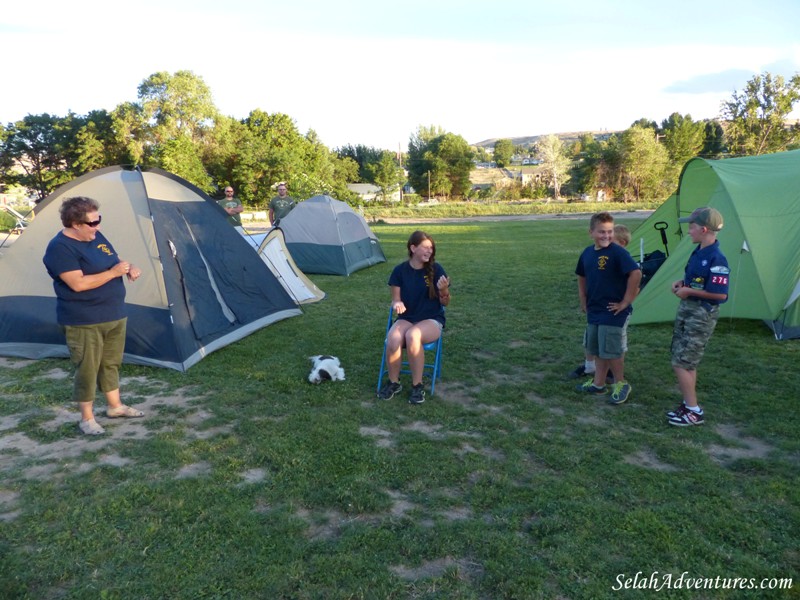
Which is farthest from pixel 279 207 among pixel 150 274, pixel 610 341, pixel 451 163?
pixel 451 163

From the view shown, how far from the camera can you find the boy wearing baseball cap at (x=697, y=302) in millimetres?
3965

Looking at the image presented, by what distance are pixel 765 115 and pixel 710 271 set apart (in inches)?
1585

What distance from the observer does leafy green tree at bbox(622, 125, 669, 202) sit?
4694 centimetres

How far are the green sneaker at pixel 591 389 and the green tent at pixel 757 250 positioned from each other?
2.42m

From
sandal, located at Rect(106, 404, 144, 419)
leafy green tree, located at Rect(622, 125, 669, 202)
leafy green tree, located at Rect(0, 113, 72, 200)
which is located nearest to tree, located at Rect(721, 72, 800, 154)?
leafy green tree, located at Rect(622, 125, 669, 202)

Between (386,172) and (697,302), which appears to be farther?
(386,172)

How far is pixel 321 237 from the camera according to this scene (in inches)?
451

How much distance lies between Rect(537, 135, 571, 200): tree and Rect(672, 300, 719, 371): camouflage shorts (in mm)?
55696

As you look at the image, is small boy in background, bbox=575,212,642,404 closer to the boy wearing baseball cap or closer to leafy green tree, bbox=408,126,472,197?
the boy wearing baseball cap

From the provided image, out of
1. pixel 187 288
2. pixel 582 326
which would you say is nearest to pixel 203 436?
pixel 187 288

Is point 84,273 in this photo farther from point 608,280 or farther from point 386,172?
point 386,172

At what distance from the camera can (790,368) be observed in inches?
209

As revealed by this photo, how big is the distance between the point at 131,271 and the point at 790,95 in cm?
4257

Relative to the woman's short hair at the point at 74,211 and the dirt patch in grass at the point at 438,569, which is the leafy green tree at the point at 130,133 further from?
the dirt patch in grass at the point at 438,569
